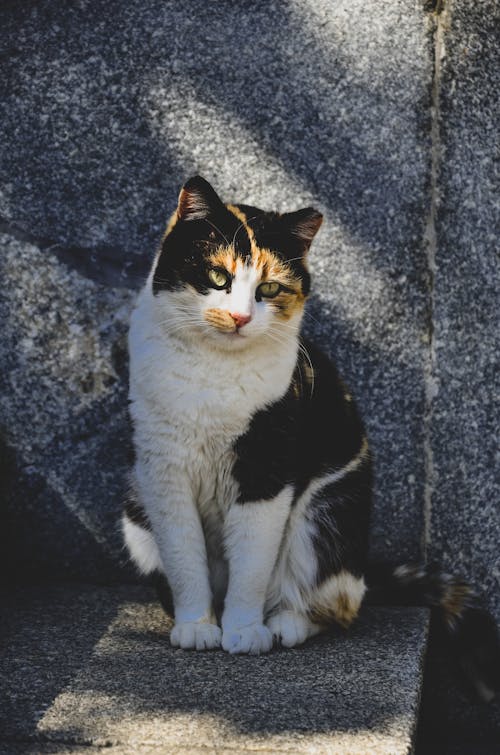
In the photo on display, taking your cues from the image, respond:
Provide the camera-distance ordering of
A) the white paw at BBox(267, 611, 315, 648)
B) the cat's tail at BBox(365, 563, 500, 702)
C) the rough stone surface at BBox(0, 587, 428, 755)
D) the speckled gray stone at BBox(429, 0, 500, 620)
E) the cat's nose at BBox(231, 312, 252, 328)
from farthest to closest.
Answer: the speckled gray stone at BBox(429, 0, 500, 620)
the cat's tail at BBox(365, 563, 500, 702)
the white paw at BBox(267, 611, 315, 648)
the cat's nose at BBox(231, 312, 252, 328)
the rough stone surface at BBox(0, 587, 428, 755)

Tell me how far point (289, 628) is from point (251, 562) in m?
0.24

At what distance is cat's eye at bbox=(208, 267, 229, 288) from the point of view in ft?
7.98

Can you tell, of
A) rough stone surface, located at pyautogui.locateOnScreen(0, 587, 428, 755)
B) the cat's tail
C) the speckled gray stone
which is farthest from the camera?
the speckled gray stone

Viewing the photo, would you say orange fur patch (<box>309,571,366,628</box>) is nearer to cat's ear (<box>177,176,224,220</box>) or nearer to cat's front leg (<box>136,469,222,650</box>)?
cat's front leg (<box>136,469,222,650</box>)

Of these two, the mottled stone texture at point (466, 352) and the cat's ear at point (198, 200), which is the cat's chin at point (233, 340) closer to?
the cat's ear at point (198, 200)

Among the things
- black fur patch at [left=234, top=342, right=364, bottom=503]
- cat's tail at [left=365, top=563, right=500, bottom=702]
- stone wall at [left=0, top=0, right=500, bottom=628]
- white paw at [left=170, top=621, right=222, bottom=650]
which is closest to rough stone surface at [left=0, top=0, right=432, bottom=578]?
stone wall at [left=0, top=0, right=500, bottom=628]

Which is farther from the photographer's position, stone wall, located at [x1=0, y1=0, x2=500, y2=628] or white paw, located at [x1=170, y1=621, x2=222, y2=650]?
stone wall, located at [x1=0, y1=0, x2=500, y2=628]

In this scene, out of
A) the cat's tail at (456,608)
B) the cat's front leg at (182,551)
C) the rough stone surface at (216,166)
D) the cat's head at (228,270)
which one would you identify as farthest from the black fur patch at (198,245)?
the cat's tail at (456,608)

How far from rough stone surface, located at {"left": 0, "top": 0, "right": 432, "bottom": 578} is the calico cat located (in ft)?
1.81

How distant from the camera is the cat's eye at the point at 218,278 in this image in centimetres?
243

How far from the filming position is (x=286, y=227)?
2.55 meters

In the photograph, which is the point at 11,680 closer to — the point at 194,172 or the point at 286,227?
the point at 286,227

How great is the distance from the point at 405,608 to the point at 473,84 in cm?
173

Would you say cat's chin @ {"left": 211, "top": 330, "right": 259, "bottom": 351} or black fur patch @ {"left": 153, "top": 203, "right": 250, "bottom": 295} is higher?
black fur patch @ {"left": 153, "top": 203, "right": 250, "bottom": 295}
